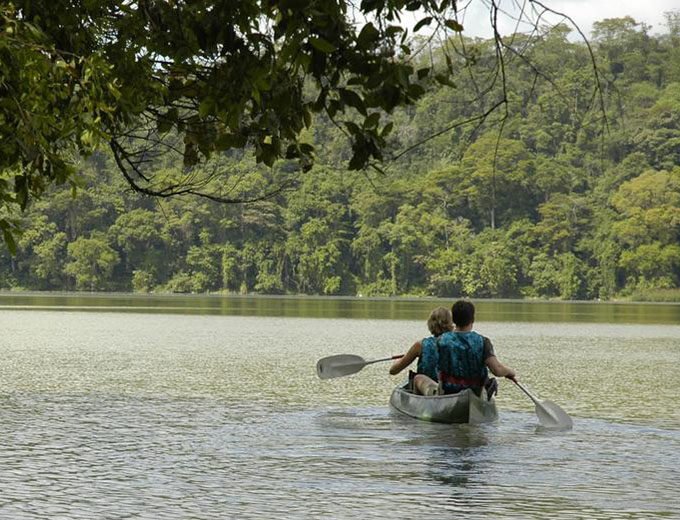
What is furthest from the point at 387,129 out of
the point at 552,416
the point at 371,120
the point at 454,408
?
the point at 552,416

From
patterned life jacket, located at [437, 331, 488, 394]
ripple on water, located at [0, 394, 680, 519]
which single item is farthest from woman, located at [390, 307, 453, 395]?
ripple on water, located at [0, 394, 680, 519]

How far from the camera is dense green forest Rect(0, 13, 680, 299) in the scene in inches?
2616

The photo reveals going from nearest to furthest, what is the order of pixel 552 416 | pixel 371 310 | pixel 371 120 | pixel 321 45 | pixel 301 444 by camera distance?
pixel 321 45 < pixel 371 120 < pixel 301 444 < pixel 552 416 < pixel 371 310

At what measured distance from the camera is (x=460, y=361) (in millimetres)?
10133

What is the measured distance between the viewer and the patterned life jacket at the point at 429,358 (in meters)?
10.4

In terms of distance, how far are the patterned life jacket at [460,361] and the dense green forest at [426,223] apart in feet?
182

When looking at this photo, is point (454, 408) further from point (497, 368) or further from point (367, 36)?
point (367, 36)

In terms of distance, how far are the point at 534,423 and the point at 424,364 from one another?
117 centimetres

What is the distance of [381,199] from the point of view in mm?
71688

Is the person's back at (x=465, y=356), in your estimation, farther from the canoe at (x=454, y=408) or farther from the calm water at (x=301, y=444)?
the calm water at (x=301, y=444)

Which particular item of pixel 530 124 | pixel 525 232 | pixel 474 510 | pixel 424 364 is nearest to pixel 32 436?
pixel 424 364

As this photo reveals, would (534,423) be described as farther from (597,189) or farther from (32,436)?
(597,189)

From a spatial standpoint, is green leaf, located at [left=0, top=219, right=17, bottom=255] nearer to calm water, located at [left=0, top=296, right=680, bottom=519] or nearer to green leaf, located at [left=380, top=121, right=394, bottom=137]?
green leaf, located at [left=380, top=121, right=394, bottom=137]

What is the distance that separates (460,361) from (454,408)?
0.46 m
